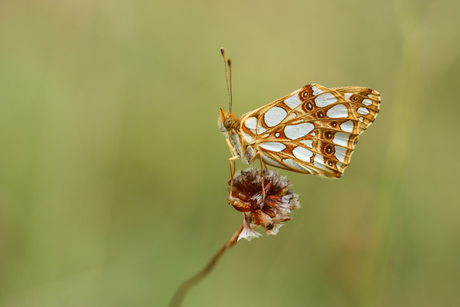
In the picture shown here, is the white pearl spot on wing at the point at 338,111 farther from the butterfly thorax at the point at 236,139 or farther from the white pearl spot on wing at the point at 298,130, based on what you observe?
the butterfly thorax at the point at 236,139

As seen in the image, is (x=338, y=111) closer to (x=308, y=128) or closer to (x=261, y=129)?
(x=308, y=128)

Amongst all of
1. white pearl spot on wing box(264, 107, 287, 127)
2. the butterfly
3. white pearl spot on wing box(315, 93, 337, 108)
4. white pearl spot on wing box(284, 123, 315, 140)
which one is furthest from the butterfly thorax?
white pearl spot on wing box(315, 93, 337, 108)

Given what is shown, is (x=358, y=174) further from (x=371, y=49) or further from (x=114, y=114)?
(x=114, y=114)

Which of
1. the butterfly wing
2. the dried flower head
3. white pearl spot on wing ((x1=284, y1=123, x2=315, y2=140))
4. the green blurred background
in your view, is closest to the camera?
the dried flower head

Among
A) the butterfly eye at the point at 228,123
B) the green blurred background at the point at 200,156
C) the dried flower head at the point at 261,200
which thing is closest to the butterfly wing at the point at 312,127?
the butterfly eye at the point at 228,123

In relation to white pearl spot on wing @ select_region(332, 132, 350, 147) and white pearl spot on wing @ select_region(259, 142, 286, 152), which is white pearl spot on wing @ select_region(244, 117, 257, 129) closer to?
white pearl spot on wing @ select_region(259, 142, 286, 152)

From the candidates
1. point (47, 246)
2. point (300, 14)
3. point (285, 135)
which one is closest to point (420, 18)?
point (285, 135)
